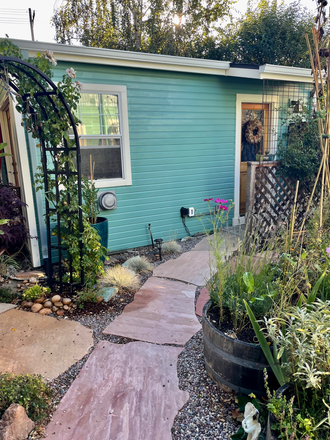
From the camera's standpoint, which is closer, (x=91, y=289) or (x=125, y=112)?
(x=91, y=289)

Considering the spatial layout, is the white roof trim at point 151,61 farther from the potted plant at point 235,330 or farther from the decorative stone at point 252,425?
the decorative stone at point 252,425

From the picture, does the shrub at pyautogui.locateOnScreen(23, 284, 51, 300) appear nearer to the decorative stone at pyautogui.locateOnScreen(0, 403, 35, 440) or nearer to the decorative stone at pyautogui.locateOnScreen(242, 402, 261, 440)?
the decorative stone at pyautogui.locateOnScreen(0, 403, 35, 440)

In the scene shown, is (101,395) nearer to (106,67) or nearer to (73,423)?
(73,423)

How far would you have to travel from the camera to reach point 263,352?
1.62 metres

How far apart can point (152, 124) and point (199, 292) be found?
8.73 feet

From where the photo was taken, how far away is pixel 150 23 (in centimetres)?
1299

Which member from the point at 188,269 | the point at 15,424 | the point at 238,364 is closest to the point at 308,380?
the point at 238,364

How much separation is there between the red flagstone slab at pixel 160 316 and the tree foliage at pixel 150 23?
10654 millimetres

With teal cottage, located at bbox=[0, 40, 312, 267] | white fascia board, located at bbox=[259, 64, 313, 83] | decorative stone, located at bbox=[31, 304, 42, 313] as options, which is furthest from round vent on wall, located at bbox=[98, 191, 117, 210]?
white fascia board, located at bbox=[259, 64, 313, 83]

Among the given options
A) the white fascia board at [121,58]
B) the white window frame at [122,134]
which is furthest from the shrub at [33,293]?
the white fascia board at [121,58]

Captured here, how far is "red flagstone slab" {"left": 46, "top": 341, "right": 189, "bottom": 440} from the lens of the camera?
1.63 m

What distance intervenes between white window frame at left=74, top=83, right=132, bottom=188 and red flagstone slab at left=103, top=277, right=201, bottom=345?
1688 millimetres

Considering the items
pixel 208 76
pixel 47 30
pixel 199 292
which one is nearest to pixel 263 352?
pixel 199 292

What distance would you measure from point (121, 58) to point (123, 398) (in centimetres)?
389
